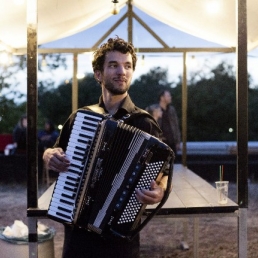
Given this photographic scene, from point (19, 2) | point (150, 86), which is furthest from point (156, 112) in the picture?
point (150, 86)

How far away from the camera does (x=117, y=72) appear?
211 cm

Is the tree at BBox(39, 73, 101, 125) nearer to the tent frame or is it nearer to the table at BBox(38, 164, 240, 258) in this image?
the table at BBox(38, 164, 240, 258)

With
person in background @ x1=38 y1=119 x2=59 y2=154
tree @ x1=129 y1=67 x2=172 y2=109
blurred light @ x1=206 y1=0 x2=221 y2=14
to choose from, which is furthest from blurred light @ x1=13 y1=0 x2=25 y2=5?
tree @ x1=129 y1=67 x2=172 y2=109

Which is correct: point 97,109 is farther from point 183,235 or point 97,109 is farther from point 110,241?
point 183,235

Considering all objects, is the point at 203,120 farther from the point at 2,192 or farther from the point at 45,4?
the point at 45,4

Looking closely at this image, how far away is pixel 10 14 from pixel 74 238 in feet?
8.94

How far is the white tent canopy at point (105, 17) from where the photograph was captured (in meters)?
4.42

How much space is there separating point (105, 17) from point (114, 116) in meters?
4.25

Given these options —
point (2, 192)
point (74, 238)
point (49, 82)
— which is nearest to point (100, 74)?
point (74, 238)

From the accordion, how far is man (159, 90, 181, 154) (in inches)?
172

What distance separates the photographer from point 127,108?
2152 mm

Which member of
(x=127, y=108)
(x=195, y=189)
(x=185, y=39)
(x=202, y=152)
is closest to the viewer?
(x=127, y=108)

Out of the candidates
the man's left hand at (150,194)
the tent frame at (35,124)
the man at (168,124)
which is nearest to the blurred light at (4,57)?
the man at (168,124)

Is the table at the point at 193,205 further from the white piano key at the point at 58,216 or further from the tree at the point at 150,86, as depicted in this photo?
the tree at the point at 150,86
